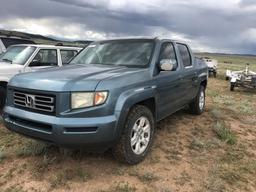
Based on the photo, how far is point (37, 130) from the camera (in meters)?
4.02

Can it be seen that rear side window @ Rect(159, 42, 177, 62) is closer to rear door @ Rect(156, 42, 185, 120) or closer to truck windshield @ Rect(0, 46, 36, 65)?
rear door @ Rect(156, 42, 185, 120)

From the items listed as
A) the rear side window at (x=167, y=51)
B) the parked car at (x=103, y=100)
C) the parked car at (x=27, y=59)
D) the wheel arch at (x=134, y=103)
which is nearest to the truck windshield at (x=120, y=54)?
the parked car at (x=103, y=100)

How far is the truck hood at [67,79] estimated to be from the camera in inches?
155

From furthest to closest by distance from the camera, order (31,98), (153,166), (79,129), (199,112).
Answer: (199,112)
(153,166)
(31,98)
(79,129)

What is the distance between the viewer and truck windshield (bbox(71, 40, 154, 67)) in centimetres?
522

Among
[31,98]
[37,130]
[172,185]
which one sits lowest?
[172,185]

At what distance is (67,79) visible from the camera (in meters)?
4.07

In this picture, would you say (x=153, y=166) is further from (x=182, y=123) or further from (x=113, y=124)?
(x=182, y=123)

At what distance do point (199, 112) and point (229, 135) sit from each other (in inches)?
69.2

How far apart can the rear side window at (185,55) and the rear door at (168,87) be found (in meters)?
0.44

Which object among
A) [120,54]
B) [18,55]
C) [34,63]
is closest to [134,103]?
[120,54]

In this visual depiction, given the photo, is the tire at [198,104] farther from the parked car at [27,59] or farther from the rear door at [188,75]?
the parked car at [27,59]

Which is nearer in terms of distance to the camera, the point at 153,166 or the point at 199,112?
the point at 153,166

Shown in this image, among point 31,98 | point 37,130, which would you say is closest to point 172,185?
point 37,130
